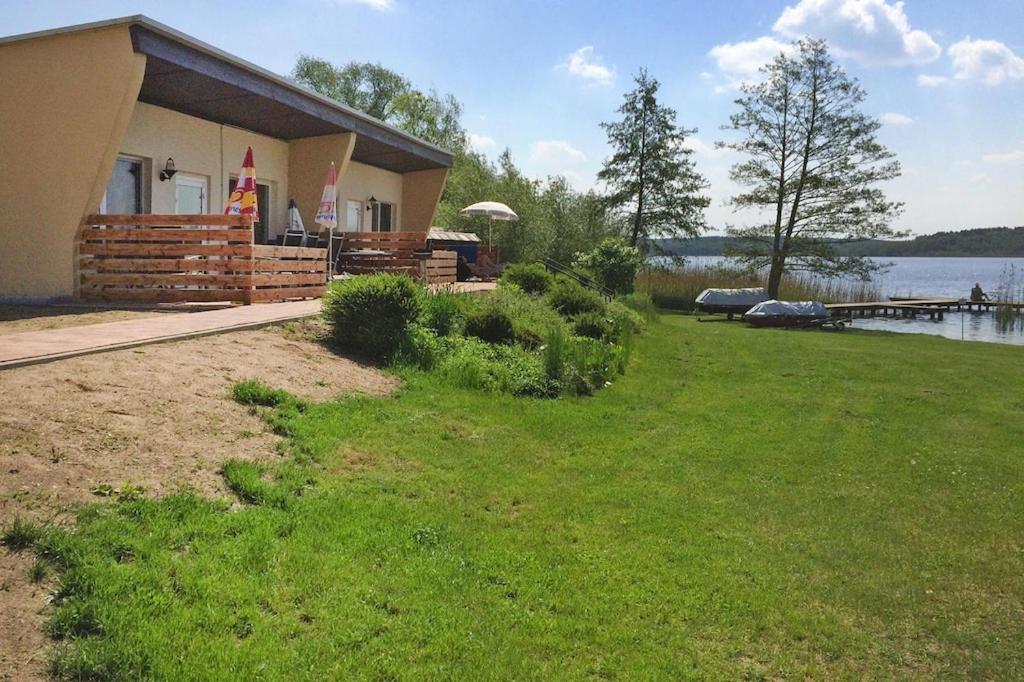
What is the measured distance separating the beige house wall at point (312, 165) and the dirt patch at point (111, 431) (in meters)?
10.8

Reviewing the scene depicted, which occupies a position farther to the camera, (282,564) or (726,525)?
(726,525)

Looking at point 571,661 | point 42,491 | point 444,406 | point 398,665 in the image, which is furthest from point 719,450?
point 42,491

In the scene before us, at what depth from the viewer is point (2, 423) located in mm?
4422

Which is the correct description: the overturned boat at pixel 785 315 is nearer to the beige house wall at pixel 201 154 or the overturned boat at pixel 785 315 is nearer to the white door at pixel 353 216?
the white door at pixel 353 216

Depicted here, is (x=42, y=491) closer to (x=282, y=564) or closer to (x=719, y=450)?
(x=282, y=564)

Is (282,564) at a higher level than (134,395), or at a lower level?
lower

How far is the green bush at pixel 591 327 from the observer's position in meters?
13.4

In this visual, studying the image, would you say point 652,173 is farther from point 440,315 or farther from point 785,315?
point 440,315

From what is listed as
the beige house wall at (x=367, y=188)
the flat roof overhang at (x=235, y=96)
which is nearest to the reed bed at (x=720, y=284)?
the beige house wall at (x=367, y=188)

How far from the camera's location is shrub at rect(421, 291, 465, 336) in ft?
33.1

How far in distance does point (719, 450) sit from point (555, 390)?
251 centimetres

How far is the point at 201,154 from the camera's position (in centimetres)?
1481

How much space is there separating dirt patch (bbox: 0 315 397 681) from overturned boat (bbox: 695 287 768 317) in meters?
24.1

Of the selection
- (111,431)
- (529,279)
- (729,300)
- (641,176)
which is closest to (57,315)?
(111,431)
